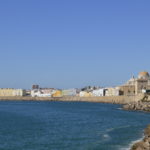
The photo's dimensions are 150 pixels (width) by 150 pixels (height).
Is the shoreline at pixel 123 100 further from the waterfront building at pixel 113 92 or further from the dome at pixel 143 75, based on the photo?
the dome at pixel 143 75

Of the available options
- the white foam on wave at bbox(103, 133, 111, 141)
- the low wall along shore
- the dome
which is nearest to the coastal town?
the dome

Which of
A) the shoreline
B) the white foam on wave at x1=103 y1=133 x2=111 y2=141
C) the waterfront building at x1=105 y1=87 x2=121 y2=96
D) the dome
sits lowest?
the white foam on wave at x1=103 y1=133 x2=111 y2=141

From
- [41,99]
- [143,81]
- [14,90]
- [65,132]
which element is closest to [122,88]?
[143,81]

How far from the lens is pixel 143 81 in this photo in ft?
340

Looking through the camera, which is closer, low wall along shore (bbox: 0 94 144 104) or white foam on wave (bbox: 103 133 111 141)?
white foam on wave (bbox: 103 133 111 141)

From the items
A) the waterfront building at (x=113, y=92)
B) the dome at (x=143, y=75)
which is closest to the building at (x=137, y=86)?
the dome at (x=143, y=75)

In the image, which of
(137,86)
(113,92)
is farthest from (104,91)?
(137,86)

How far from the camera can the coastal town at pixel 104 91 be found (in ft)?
339

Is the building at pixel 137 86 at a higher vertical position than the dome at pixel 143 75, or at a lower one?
lower

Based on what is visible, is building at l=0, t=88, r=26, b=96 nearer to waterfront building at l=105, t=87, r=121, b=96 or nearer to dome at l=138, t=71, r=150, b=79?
waterfront building at l=105, t=87, r=121, b=96

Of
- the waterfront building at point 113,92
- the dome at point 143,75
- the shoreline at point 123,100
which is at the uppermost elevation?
the dome at point 143,75

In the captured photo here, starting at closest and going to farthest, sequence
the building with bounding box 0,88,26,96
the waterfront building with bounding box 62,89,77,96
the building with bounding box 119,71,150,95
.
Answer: the building with bounding box 119,71,150,95
the waterfront building with bounding box 62,89,77,96
the building with bounding box 0,88,26,96

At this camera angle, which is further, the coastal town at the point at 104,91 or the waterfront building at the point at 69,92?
the waterfront building at the point at 69,92

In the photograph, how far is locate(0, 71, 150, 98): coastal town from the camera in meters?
103
